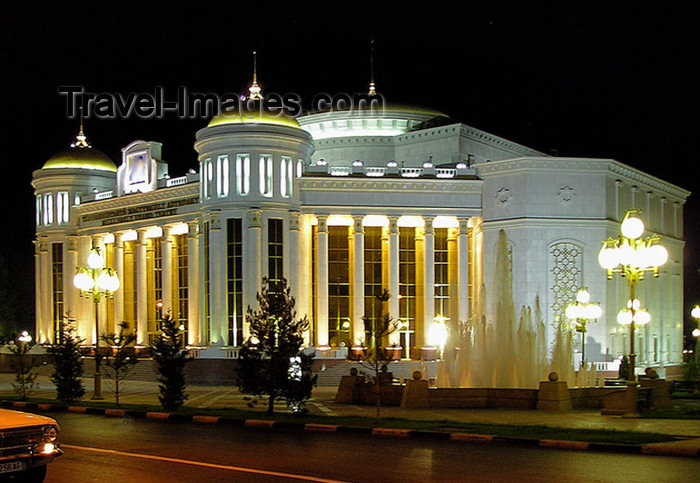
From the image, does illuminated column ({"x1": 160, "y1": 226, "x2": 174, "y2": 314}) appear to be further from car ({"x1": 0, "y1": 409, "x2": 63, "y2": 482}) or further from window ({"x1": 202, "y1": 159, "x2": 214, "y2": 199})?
car ({"x1": 0, "y1": 409, "x2": 63, "y2": 482})

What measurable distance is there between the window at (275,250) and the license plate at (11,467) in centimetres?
3900

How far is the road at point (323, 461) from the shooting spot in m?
13.9

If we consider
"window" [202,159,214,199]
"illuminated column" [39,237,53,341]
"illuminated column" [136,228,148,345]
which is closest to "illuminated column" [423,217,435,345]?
"window" [202,159,214,199]

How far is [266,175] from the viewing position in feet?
167

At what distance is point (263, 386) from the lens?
24953mm

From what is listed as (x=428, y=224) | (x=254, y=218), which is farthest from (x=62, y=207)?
(x=428, y=224)

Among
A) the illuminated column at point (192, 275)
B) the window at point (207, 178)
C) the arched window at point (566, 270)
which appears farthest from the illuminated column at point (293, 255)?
the arched window at point (566, 270)

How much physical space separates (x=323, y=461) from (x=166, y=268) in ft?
149

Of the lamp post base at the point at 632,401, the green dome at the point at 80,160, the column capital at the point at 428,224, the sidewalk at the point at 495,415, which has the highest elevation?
the green dome at the point at 80,160

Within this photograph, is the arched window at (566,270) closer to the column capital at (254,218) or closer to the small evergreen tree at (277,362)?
the column capital at (254,218)

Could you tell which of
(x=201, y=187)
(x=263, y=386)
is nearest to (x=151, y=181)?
(x=201, y=187)

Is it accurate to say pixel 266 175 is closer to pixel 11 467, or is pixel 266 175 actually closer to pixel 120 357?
pixel 120 357

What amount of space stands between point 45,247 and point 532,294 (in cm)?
3640

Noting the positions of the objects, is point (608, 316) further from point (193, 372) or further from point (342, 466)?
point (342, 466)
